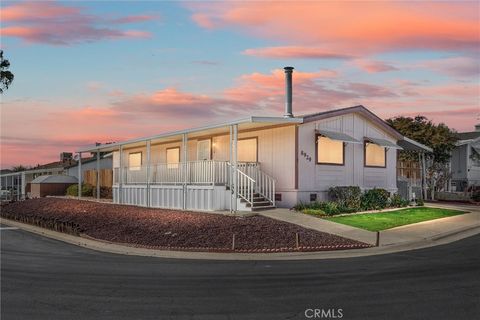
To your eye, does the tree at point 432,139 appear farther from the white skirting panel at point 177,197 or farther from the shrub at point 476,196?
the white skirting panel at point 177,197

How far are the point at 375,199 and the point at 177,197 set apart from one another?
963cm

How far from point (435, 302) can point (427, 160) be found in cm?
3249

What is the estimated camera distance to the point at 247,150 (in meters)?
23.5

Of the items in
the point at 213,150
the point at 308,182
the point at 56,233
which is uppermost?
the point at 213,150

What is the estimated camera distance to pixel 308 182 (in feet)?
70.5

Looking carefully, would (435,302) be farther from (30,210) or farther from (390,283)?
(30,210)

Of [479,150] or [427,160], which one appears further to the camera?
[479,150]

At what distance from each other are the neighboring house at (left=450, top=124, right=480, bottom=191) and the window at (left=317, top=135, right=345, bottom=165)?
2633cm

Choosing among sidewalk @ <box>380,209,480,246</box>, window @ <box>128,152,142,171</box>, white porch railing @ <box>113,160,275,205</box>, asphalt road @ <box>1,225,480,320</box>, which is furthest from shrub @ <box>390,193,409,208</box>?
window @ <box>128,152,142,171</box>

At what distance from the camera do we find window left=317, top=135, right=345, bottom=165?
22.2m

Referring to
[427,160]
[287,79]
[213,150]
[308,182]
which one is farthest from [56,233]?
[427,160]

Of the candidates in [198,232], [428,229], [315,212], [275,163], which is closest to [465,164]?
[275,163]

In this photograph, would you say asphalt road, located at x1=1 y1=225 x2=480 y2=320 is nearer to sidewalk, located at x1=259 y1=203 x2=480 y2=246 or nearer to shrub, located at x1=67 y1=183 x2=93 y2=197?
sidewalk, located at x1=259 y1=203 x2=480 y2=246

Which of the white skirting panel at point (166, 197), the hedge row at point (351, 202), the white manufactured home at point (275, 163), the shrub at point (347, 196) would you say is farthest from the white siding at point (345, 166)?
the white skirting panel at point (166, 197)
